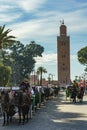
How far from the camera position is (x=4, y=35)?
62.0 metres

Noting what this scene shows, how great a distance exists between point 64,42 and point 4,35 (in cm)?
13259

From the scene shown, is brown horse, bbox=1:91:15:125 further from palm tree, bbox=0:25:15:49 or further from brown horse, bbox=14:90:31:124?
palm tree, bbox=0:25:15:49

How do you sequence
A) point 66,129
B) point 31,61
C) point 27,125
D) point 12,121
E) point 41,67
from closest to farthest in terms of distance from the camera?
1. point 66,129
2. point 27,125
3. point 12,121
4. point 31,61
5. point 41,67

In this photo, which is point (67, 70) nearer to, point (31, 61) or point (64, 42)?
point (64, 42)

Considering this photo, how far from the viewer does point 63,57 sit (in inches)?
7608

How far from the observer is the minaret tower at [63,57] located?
19325 centimetres

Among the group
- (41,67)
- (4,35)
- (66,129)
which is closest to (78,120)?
(66,129)

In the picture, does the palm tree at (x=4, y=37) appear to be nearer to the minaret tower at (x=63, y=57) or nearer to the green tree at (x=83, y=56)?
the green tree at (x=83, y=56)

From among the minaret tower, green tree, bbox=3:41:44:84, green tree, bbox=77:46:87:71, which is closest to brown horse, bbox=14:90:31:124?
green tree, bbox=77:46:87:71

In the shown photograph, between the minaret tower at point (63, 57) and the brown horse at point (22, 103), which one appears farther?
the minaret tower at point (63, 57)

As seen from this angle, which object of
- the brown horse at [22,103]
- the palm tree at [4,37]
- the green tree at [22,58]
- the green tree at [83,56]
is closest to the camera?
the brown horse at [22,103]

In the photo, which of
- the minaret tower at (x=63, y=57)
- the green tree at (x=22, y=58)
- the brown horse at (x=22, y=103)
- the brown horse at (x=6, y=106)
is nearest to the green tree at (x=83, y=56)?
the green tree at (x=22, y=58)

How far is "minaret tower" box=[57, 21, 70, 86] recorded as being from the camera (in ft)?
634

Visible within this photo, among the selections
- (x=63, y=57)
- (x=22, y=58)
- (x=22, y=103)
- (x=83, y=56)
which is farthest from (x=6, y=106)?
(x=63, y=57)
